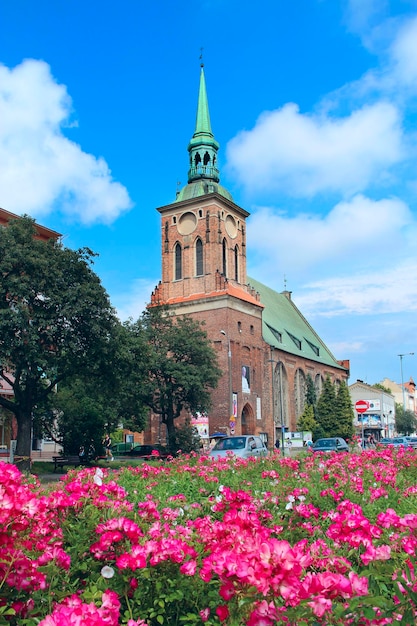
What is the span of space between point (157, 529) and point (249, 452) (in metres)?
16.8

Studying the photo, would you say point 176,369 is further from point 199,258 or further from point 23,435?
point 199,258

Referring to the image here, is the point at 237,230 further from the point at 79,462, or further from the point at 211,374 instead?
the point at 79,462

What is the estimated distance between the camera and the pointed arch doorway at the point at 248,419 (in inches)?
2178

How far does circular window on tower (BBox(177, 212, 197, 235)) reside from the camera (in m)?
59.5

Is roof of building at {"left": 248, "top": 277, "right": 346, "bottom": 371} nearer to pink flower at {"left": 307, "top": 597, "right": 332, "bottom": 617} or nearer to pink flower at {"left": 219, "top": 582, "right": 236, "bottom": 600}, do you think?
pink flower at {"left": 219, "top": 582, "right": 236, "bottom": 600}

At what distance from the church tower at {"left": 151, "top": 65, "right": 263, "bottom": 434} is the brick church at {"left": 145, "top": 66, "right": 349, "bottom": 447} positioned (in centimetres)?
9

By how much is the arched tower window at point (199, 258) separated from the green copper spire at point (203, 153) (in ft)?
26.2

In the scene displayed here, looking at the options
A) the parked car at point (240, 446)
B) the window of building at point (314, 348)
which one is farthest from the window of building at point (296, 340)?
the parked car at point (240, 446)

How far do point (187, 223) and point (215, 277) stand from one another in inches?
288

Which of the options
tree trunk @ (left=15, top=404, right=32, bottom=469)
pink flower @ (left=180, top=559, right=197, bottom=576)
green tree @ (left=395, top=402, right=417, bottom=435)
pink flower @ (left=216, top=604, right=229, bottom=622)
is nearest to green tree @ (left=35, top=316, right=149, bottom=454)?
tree trunk @ (left=15, top=404, right=32, bottom=469)

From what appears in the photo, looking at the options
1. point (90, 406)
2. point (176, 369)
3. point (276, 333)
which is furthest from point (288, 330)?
point (90, 406)

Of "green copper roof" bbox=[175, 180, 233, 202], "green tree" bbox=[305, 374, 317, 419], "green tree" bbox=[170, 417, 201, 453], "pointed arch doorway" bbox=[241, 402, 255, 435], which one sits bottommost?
"green tree" bbox=[170, 417, 201, 453]

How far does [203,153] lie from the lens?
2461 inches

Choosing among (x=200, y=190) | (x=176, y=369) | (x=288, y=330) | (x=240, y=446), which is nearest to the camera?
(x=240, y=446)
